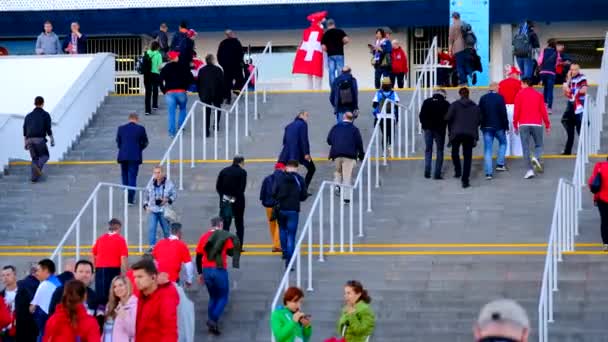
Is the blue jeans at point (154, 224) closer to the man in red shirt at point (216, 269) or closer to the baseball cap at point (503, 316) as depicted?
the man in red shirt at point (216, 269)

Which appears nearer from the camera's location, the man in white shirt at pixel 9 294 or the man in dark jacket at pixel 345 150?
the man in white shirt at pixel 9 294

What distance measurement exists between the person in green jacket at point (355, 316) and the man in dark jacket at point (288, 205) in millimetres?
5241

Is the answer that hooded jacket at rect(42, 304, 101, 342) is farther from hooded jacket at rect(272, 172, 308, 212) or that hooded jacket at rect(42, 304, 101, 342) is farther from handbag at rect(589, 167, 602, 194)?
handbag at rect(589, 167, 602, 194)

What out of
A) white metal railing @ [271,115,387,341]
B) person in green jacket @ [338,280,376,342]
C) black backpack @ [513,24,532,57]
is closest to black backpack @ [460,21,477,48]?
black backpack @ [513,24,532,57]

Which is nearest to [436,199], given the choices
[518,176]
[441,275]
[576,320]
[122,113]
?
[518,176]

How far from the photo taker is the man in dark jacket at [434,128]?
79.6ft

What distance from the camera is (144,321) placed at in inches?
→ 485

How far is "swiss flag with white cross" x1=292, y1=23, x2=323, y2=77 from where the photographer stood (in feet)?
103

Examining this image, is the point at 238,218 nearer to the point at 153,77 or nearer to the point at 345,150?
the point at 345,150

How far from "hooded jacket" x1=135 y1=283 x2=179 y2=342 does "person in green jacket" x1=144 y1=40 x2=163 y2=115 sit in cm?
1740

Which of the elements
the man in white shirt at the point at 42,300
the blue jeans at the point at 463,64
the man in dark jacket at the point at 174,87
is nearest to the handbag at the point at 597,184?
the man in white shirt at the point at 42,300

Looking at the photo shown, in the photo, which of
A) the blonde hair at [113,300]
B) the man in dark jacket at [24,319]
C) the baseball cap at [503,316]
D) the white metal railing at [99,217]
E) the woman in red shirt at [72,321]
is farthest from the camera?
the white metal railing at [99,217]

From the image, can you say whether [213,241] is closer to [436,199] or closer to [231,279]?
[231,279]

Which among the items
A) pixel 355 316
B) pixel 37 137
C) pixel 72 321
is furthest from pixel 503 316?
pixel 37 137
